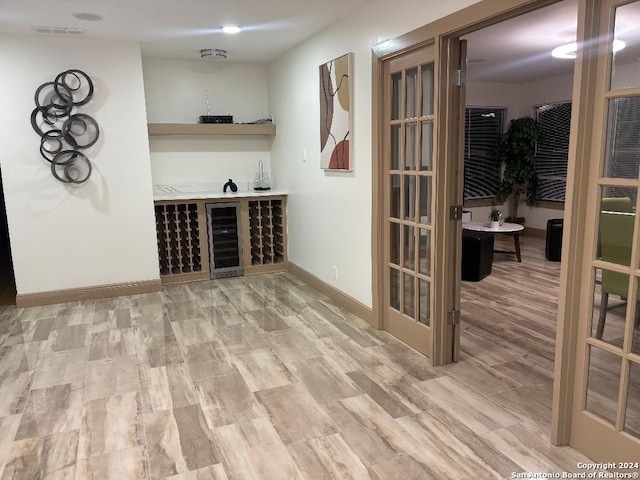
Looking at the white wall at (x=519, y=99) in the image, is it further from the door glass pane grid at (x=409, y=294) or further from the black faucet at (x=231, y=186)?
the door glass pane grid at (x=409, y=294)

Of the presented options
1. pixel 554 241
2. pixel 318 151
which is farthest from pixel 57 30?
pixel 554 241

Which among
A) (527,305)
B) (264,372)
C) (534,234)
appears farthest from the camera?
(534,234)

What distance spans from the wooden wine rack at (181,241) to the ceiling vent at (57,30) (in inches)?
67.2

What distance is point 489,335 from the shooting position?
348 centimetres

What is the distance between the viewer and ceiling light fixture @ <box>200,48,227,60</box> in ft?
15.5

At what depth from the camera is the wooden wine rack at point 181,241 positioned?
16.4 feet

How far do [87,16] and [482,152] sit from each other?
5.87 meters

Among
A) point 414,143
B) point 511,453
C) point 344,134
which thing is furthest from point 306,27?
point 511,453

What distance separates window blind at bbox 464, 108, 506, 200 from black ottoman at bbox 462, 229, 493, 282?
2.63 m

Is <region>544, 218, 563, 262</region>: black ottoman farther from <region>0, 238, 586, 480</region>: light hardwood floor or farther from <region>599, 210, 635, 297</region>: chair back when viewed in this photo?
<region>599, 210, 635, 297</region>: chair back

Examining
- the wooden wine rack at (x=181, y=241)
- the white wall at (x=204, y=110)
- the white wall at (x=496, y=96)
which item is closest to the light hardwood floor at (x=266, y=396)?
the wooden wine rack at (x=181, y=241)

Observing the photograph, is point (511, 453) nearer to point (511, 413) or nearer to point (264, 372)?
point (511, 413)

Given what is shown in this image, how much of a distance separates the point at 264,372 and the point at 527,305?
2.45 meters

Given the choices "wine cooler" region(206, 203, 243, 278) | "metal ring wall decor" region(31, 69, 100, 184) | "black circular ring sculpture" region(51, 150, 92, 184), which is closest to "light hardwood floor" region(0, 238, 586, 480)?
"wine cooler" region(206, 203, 243, 278)
